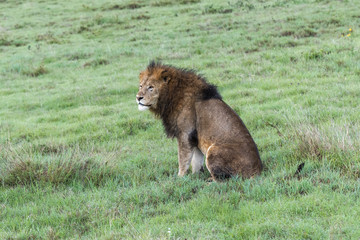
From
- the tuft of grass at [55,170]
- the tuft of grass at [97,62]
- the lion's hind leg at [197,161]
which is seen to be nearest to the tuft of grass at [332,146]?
the lion's hind leg at [197,161]

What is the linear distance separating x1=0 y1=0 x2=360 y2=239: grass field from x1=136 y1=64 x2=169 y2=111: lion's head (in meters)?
1.11

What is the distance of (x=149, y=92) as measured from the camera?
6.79 meters

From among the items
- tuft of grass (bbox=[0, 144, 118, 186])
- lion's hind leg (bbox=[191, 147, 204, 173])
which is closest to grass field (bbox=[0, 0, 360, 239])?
tuft of grass (bbox=[0, 144, 118, 186])

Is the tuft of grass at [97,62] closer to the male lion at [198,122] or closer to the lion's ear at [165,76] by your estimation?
the male lion at [198,122]

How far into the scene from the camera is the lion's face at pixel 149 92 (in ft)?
22.1

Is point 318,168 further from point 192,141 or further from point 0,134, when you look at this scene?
point 0,134

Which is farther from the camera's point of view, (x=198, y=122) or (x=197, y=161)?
(x=197, y=161)

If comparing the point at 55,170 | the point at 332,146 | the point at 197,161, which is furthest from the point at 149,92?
the point at 332,146

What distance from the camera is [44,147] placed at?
8344mm

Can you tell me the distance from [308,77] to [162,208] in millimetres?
7699

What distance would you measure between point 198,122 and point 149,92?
973 millimetres

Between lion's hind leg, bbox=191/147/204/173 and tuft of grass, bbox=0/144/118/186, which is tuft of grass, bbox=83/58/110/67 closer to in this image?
tuft of grass, bbox=0/144/118/186

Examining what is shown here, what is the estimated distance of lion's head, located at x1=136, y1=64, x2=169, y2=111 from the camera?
22.1 feet

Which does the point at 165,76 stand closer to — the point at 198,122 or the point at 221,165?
the point at 198,122
